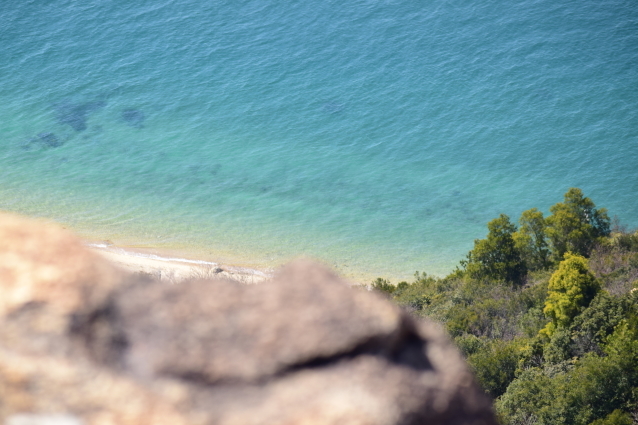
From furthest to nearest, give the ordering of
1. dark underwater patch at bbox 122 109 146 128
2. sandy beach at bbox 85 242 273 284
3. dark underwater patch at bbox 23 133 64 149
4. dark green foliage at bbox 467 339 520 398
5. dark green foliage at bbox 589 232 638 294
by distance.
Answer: dark underwater patch at bbox 122 109 146 128, dark underwater patch at bbox 23 133 64 149, sandy beach at bbox 85 242 273 284, dark green foliage at bbox 589 232 638 294, dark green foliage at bbox 467 339 520 398

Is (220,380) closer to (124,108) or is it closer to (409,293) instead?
(409,293)

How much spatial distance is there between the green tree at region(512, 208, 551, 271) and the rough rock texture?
1056 inches

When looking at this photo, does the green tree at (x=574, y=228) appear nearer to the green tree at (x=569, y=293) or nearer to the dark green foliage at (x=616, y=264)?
the dark green foliage at (x=616, y=264)

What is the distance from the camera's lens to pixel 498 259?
96.9 feet

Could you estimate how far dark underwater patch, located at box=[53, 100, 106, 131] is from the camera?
4781 centimetres

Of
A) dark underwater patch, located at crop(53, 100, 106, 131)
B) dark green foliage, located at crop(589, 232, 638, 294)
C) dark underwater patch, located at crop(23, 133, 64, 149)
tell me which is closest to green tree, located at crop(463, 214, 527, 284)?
dark green foliage, located at crop(589, 232, 638, 294)

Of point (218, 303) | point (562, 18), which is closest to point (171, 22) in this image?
point (562, 18)

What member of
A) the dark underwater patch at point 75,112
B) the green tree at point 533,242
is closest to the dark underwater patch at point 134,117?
the dark underwater patch at point 75,112

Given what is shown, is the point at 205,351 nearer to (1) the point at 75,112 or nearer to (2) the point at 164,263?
(2) the point at 164,263

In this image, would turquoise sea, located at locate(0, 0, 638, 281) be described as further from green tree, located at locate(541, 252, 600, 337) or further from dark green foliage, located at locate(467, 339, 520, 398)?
dark green foliage, located at locate(467, 339, 520, 398)

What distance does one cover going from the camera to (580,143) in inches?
1773

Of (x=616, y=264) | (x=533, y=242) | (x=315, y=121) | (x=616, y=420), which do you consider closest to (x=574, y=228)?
(x=533, y=242)

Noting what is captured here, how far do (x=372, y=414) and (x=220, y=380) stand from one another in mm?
923

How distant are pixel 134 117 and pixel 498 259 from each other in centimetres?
3223
